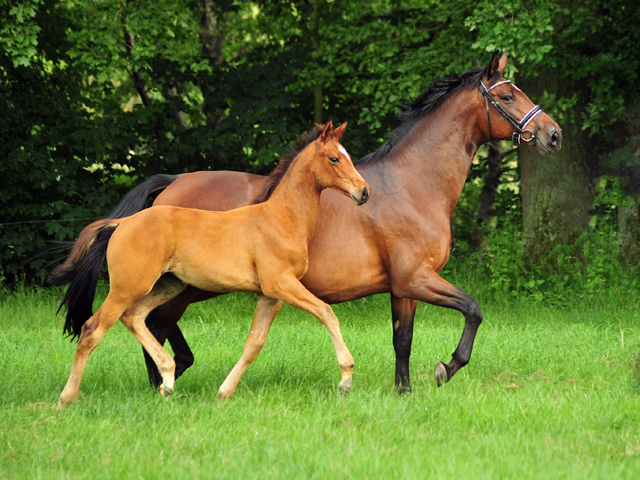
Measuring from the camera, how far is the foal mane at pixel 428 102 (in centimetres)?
553

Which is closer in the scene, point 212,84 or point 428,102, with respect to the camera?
point 428,102

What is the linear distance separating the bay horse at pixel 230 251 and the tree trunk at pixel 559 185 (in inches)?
243

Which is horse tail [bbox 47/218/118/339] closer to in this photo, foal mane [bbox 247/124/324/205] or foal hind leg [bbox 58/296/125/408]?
foal hind leg [bbox 58/296/125/408]

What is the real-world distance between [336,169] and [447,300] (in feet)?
4.15

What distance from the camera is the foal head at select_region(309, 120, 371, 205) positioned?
4.55 m

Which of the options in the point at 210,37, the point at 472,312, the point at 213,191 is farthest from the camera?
the point at 210,37

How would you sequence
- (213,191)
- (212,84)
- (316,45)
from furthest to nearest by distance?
1. (316,45)
2. (212,84)
3. (213,191)

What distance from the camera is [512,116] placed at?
537 cm

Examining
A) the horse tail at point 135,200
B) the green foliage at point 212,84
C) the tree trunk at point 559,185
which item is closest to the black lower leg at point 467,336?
the horse tail at point 135,200

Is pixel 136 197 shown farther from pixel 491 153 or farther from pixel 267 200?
pixel 491 153

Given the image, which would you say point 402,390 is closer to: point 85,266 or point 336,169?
point 336,169

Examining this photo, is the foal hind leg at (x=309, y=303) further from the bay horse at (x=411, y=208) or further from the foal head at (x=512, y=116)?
the foal head at (x=512, y=116)

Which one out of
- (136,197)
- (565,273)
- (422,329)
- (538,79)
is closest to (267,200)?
(136,197)

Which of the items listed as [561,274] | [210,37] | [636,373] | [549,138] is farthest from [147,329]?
[210,37]
